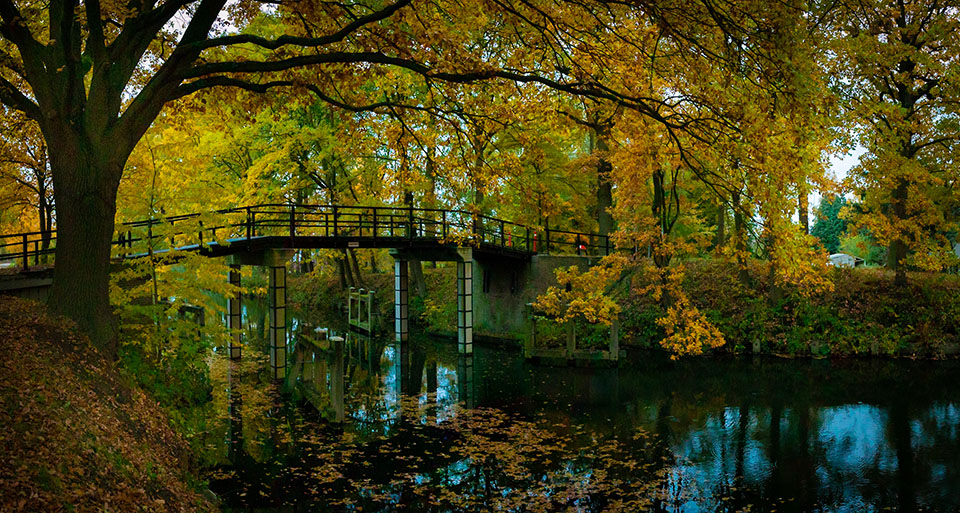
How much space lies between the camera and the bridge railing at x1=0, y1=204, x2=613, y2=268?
1417 cm

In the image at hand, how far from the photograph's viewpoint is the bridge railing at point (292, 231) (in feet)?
46.5

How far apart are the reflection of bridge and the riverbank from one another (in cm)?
448

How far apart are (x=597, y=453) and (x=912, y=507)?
502cm

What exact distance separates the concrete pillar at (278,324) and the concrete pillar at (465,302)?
684cm

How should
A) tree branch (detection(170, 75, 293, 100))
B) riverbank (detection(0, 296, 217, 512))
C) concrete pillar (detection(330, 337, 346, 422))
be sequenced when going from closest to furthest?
1. riverbank (detection(0, 296, 217, 512))
2. tree branch (detection(170, 75, 293, 100))
3. concrete pillar (detection(330, 337, 346, 422))

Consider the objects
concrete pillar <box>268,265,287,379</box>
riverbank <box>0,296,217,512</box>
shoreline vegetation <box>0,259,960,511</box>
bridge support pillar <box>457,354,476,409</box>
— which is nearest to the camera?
riverbank <box>0,296,217,512</box>

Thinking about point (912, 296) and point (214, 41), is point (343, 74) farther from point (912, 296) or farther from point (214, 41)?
point (912, 296)

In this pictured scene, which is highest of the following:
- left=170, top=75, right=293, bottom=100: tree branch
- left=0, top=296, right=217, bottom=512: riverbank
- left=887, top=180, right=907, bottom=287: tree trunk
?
left=170, top=75, right=293, bottom=100: tree branch

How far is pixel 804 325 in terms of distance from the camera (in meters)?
24.3

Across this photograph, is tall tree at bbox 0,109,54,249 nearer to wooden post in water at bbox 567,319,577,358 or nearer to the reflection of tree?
wooden post in water at bbox 567,319,577,358

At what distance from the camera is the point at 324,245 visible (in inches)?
888

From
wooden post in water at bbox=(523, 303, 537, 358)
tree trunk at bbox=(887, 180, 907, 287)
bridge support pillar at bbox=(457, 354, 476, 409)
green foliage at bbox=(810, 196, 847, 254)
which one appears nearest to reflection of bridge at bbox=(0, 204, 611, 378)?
bridge support pillar at bbox=(457, 354, 476, 409)

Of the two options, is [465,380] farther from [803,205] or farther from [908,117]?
[908,117]

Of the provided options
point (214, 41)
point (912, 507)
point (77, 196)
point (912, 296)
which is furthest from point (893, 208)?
point (77, 196)
